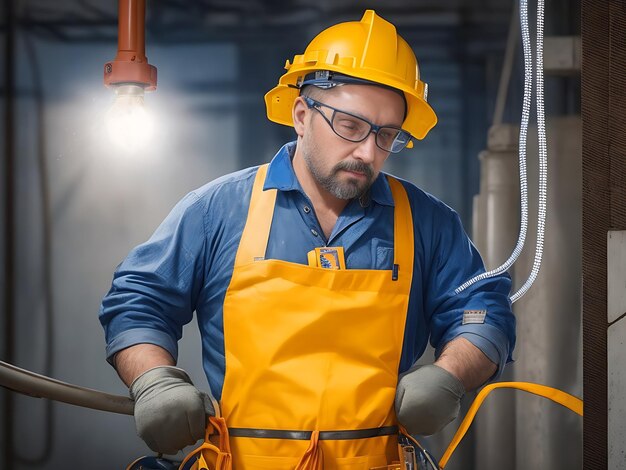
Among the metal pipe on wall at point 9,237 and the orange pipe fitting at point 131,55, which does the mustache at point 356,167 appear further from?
the metal pipe on wall at point 9,237

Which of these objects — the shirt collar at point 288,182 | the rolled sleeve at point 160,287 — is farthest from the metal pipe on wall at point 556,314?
the rolled sleeve at point 160,287

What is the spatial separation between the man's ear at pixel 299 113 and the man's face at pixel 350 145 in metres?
0.06

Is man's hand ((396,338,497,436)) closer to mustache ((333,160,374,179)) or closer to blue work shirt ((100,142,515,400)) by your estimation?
blue work shirt ((100,142,515,400))

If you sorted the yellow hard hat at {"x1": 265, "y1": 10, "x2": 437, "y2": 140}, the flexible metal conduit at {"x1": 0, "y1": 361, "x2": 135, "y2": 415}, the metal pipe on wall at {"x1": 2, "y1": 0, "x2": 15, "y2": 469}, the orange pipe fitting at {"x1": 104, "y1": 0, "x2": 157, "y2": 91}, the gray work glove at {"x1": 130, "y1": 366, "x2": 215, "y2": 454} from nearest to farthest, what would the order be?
the gray work glove at {"x1": 130, "y1": 366, "x2": 215, "y2": 454}, the flexible metal conduit at {"x1": 0, "y1": 361, "x2": 135, "y2": 415}, the yellow hard hat at {"x1": 265, "y1": 10, "x2": 437, "y2": 140}, the orange pipe fitting at {"x1": 104, "y1": 0, "x2": 157, "y2": 91}, the metal pipe on wall at {"x1": 2, "y1": 0, "x2": 15, "y2": 469}

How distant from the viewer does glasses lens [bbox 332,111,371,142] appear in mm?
1708

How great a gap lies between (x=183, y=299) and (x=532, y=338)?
1835 mm

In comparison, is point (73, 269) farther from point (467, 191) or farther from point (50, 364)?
point (467, 191)

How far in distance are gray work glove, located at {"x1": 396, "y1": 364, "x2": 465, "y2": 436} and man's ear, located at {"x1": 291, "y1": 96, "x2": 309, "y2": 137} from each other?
1.77 ft

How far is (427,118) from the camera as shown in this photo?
6.22 feet

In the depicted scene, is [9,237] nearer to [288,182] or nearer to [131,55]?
[131,55]

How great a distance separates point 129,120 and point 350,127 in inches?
47.7

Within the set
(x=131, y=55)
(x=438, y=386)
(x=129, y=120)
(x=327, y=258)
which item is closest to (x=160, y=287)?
(x=327, y=258)

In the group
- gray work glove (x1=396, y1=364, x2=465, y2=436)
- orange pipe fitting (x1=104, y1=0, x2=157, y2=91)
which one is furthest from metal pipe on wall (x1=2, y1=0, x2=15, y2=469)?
gray work glove (x1=396, y1=364, x2=465, y2=436)

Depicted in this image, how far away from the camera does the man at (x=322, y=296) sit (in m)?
1.60
